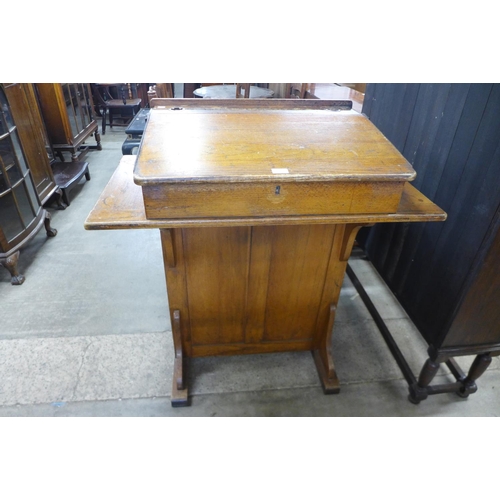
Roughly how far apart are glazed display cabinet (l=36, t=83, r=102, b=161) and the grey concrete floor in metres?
1.53

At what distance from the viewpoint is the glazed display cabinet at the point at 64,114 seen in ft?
11.0

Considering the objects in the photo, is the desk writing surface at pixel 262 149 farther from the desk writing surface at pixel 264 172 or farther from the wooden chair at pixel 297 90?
the wooden chair at pixel 297 90

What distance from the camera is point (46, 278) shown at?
2396mm

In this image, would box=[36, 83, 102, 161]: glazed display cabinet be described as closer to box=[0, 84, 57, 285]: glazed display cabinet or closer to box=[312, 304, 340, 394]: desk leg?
box=[0, 84, 57, 285]: glazed display cabinet

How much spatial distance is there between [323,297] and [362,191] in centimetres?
74

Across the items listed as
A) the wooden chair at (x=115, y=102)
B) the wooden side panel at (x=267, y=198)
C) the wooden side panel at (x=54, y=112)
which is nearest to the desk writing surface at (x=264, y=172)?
the wooden side panel at (x=267, y=198)

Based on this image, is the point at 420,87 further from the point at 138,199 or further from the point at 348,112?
the point at 138,199

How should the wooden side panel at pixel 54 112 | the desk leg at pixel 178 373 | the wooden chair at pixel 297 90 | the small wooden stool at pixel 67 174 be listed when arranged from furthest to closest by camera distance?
1. the wooden chair at pixel 297 90
2. the wooden side panel at pixel 54 112
3. the small wooden stool at pixel 67 174
4. the desk leg at pixel 178 373

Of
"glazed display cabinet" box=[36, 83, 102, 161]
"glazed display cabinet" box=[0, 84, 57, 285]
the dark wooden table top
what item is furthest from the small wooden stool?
the dark wooden table top

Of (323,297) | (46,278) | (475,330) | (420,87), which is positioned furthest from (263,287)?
(46,278)

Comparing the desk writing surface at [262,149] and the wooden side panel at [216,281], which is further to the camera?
the wooden side panel at [216,281]

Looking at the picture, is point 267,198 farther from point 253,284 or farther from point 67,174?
point 67,174

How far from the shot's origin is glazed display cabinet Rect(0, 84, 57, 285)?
2193 millimetres

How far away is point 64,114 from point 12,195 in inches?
60.5
